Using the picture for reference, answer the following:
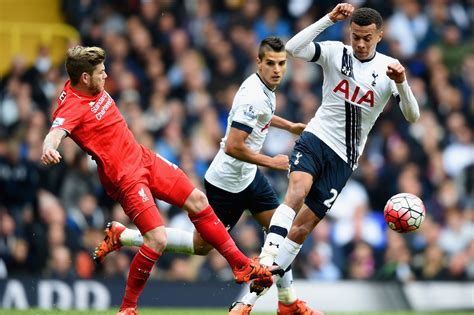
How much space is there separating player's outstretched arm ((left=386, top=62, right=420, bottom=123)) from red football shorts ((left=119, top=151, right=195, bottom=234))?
1.91 metres

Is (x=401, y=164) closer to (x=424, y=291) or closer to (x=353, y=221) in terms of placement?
(x=353, y=221)

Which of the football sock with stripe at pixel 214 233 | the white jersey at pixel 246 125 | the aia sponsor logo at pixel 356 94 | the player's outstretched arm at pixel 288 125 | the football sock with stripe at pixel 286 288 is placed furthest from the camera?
the player's outstretched arm at pixel 288 125

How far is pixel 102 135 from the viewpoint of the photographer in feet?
30.9

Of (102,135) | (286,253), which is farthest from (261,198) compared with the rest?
(102,135)

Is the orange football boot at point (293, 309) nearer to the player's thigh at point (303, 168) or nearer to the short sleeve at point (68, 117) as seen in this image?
the player's thigh at point (303, 168)

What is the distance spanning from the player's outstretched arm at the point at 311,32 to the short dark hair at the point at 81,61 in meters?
1.67

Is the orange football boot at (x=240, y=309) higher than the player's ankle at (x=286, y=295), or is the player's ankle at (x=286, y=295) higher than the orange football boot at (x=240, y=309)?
the orange football boot at (x=240, y=309)

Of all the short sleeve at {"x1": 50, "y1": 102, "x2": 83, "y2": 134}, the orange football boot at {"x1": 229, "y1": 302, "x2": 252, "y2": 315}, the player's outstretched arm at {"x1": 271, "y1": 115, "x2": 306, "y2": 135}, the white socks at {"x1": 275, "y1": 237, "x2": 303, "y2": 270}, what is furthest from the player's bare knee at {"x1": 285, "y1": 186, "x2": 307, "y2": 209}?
the short sleeve at {"x1": 50, "y1": 102, "x2": 83, "y2": 134}

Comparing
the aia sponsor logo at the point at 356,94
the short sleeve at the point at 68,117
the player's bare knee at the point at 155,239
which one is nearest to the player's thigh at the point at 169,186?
the player's bare knee at the point at 155,239

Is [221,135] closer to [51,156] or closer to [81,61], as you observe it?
[81,61]

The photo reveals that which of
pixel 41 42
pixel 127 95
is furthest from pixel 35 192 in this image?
pixel 41 42

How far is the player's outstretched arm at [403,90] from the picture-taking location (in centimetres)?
936

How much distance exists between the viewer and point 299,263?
15211 millimetres

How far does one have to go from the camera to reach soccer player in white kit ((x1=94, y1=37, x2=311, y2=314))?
32.4 ft
